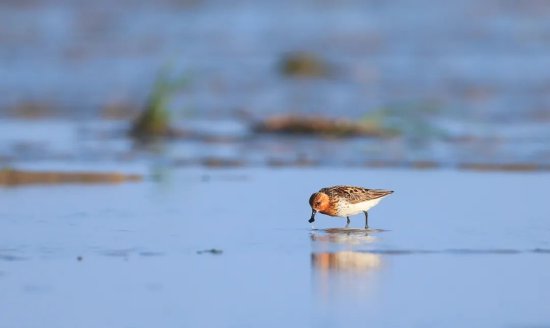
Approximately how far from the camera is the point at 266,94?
1816 centimetres

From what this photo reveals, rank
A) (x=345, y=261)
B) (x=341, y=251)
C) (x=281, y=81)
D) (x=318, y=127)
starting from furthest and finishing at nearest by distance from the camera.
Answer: (x=281, y=81), (x=318, y=127), (x=341, y=251), (x=345, y=261)

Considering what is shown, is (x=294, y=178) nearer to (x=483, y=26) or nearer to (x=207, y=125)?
(x=207, y=125)

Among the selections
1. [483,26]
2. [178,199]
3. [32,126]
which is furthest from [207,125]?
[483,26]

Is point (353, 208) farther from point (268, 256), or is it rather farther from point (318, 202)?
point (268, 256)

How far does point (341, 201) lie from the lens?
8.86 m

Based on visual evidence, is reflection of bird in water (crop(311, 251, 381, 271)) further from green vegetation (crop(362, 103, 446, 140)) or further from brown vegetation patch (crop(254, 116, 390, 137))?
brown vegetation patch (crop(254, 116, 390, 137))

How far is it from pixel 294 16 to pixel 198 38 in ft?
13.1

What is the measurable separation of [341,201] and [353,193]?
0.13 meters

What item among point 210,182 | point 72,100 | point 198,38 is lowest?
point 210,182

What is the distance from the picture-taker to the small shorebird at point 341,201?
28.9 feet

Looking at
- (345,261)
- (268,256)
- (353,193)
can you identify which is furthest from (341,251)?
(353,193)

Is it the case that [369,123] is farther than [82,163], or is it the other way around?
[369,123]

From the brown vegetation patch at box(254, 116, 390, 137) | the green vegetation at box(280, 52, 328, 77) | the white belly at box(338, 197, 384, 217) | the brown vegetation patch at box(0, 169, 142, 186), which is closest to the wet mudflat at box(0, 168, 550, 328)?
the white belly at box(338, 197, 384, 217)

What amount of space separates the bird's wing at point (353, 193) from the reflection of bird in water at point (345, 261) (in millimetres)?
989
